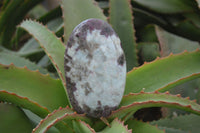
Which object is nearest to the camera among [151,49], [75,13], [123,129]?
[123,129]

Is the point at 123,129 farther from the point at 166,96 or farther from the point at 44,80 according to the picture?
the point at 44,80

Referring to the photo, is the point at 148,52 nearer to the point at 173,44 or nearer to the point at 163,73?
the point at 173,44

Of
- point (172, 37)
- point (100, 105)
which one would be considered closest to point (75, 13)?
point (100, 105)

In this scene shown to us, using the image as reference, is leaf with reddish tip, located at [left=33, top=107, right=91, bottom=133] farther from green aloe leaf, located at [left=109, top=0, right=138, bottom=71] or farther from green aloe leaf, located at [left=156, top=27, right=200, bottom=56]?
green aloe leaf, located at [left=156, top=27, right=200, bottom=56]

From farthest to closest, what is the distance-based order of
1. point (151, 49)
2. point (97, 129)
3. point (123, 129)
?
point (151, 49)
point (97, 129)
point (123, 129)

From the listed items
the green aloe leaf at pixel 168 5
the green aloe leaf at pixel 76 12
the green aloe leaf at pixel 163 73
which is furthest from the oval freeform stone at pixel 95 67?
the green aloe leaf at pixel 168 5

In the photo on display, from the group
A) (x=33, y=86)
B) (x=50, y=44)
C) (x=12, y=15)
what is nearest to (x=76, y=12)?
(x=50, y=44)

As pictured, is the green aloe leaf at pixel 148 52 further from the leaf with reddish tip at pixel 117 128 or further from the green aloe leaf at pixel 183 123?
the leaf with reddish tip at pixel 117 128
